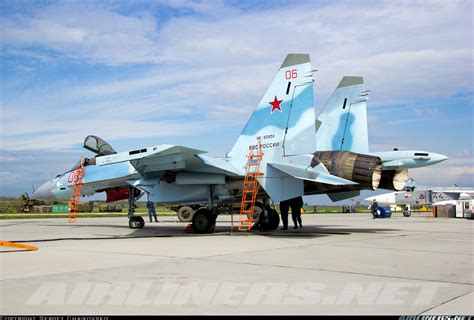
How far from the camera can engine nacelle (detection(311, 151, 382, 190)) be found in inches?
501

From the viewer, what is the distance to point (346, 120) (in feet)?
57.3

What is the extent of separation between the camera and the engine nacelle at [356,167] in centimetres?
1272

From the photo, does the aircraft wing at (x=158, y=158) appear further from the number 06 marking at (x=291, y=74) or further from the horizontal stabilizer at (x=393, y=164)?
the horizontal stabilizer at (x=393, y=164)

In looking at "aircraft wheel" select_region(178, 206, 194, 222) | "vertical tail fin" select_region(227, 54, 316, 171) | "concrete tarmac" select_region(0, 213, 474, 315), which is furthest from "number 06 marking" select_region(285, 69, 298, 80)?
"aircraft wheel" select_region(178, 206, 194, 222)

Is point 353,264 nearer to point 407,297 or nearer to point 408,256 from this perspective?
point 408,256

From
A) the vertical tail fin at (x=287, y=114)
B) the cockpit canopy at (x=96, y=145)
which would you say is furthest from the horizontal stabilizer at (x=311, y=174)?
the cockpit canopy at (x=96, y=145)

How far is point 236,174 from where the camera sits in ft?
45.0

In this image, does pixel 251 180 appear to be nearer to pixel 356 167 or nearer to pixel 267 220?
pixel 356 167

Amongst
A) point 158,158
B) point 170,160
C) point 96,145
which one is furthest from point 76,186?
point 170,160

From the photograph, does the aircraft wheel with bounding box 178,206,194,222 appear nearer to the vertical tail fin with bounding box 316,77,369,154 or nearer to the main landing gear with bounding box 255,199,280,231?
the main landing gear with bounding box 255,199,280,231

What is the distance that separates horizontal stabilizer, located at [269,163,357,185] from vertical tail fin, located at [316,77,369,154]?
474 cm

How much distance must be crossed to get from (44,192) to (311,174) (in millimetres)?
10407

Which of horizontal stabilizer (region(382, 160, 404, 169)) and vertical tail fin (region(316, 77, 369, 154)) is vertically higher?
vertical tail fin (region(316, 77, 369, 154))

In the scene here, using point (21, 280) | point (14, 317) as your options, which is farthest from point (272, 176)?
point (14, 317)
